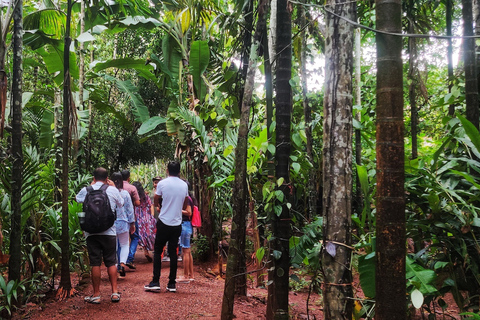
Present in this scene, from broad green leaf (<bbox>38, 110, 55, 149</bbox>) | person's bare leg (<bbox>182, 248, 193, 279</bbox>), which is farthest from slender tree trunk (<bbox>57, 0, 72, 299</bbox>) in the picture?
broad green leaf (<bbox>38, 110, 55, 149</bbox>)

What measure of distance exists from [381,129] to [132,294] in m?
4.67

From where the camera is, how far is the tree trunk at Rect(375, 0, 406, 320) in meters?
2.15

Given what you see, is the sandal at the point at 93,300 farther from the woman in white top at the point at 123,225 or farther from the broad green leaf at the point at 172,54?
the broad green leaf at the point at 172,54

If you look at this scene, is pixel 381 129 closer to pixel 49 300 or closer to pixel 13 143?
pixel 13 143

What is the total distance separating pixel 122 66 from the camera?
928 centimetres

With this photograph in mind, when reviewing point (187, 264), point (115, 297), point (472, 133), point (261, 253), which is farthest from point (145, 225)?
point (472, 133)

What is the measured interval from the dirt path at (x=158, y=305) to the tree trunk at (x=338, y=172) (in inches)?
82.8

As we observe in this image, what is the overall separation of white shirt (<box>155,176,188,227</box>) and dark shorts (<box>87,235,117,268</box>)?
32.3 inches

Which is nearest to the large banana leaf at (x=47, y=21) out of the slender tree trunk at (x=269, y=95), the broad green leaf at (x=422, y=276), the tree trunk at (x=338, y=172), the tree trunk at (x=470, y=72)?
the slender tree trunk at (x=269, y=95)

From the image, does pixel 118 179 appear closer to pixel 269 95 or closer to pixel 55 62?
pixel 55 62

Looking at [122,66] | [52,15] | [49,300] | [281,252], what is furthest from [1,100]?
[122,66]

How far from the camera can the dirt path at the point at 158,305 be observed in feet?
15.7

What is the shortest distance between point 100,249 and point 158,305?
3.51 ft

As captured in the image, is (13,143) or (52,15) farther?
(52,15)
